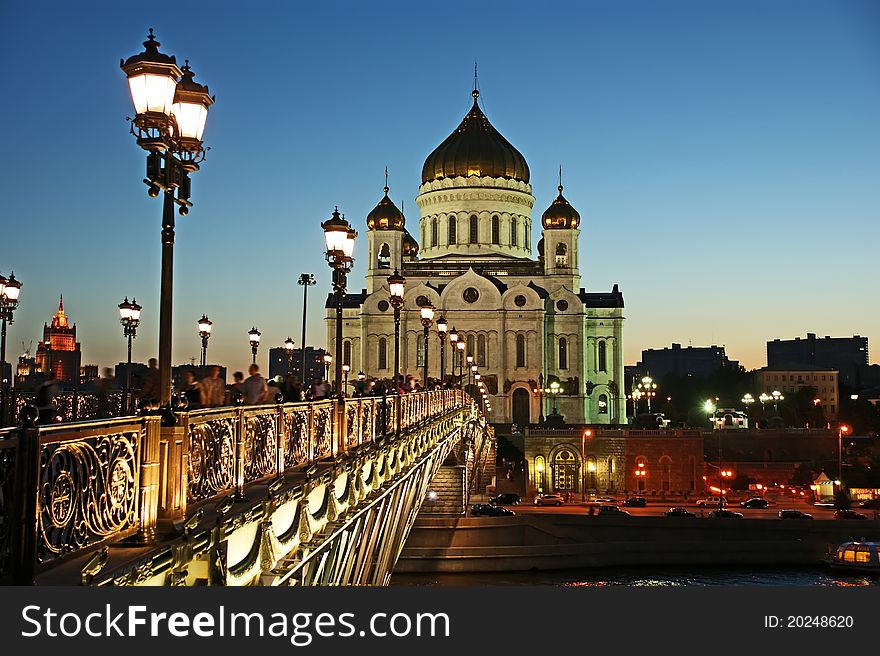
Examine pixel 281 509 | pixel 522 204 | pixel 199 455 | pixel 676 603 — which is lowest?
pixel 676 603

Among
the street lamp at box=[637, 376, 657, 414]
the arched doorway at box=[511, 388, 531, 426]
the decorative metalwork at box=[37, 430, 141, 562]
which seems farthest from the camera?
the street lamp at box=[637, 376, 657, 414]

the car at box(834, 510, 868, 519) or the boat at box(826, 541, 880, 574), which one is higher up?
the car at box(834, 510, 868, 519)

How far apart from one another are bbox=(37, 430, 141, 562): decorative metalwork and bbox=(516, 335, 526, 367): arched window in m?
66.1

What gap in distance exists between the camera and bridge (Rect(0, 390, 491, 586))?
4.89 m

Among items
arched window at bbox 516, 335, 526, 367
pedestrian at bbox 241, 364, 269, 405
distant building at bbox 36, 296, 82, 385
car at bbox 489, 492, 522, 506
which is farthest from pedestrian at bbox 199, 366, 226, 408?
arched window at bbox 516, 335, 526, 367

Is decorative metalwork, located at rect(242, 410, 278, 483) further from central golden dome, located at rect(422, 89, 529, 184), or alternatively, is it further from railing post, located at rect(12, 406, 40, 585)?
central golden dome, located at rect(422, 89, 529, 184)

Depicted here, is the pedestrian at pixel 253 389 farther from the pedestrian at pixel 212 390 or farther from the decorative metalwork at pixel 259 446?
the decorative metalwork at pixel 259 446

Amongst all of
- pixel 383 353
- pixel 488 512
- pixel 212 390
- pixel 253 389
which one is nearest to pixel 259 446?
pixel 212 390

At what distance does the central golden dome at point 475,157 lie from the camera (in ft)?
250

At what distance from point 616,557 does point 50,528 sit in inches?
1393

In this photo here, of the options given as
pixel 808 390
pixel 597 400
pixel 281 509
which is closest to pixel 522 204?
Answer: pixel 597 400

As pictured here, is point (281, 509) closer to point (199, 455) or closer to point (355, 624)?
point (199, 455)

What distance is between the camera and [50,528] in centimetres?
510

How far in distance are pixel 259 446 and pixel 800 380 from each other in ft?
390
